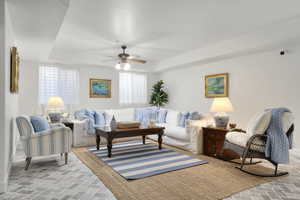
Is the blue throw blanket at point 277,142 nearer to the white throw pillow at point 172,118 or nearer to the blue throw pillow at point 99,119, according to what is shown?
the white throw pillow at point 172,118

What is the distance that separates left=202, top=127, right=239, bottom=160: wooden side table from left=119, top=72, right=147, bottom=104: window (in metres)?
3.88

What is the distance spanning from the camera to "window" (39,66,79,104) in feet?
19.1

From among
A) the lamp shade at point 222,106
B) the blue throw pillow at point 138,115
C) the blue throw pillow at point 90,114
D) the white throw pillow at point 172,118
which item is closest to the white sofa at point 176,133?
the white throw pillow at point 172,118

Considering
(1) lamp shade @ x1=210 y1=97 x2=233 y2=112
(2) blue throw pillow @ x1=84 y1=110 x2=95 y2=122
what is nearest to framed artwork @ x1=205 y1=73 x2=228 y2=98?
(1) lamp shade @ x1=210 y1=97 x2=233 y2=112

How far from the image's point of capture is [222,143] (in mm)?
3664

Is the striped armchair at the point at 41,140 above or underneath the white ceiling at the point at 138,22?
underneath

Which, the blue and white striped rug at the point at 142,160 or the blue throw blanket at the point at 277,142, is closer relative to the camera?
the blue throw blanket at the point at 277,142

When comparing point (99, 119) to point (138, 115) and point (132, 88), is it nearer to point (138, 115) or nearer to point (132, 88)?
point (138, 115)

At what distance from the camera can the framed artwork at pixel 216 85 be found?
17.8 ft

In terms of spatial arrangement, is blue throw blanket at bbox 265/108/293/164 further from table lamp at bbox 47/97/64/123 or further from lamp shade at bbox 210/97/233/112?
table lamp at bbox 47/97/64/123

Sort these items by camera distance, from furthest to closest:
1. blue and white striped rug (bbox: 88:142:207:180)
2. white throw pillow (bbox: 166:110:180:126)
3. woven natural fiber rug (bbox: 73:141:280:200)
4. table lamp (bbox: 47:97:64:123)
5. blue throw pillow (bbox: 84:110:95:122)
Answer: white throw pillow (bbox: 166:110:180:126) → blue throw pillow (bbox: 84:110:95:122) → table lamp (bbox: 47:97:64:123) → blue and white striped rug (bbox: 88:142:207:180) → woven natural fiber rug (bbox: 73:141:280:200)

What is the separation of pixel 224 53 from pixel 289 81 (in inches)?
59.9

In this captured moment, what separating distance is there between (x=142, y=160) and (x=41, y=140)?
1723 mm

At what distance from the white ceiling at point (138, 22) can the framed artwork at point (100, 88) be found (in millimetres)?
1455
